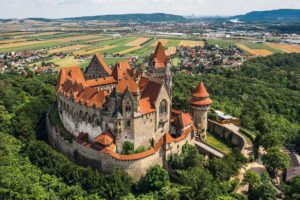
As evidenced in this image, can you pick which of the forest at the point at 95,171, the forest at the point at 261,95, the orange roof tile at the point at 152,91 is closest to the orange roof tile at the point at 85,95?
the orange roof tile at the point at 152,91

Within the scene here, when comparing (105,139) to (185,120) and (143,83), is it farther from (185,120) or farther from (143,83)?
(185,120)

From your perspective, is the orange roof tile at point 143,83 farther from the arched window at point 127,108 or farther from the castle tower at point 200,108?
the castle tower at point 200,108

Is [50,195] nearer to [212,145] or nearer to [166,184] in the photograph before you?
[166,184]

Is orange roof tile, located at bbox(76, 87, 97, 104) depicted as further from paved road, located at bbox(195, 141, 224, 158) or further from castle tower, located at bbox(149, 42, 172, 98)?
paved road, located at bbox(195, 141, 224, 158)

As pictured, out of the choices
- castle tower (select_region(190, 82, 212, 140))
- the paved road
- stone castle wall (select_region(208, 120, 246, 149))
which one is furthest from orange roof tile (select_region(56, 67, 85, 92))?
stone castle wall (select_region(208, 120, 246, 149))

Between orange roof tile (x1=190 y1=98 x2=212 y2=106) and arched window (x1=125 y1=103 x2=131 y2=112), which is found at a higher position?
arched window (x1=125 y1=103 x2=131 y2=112)
